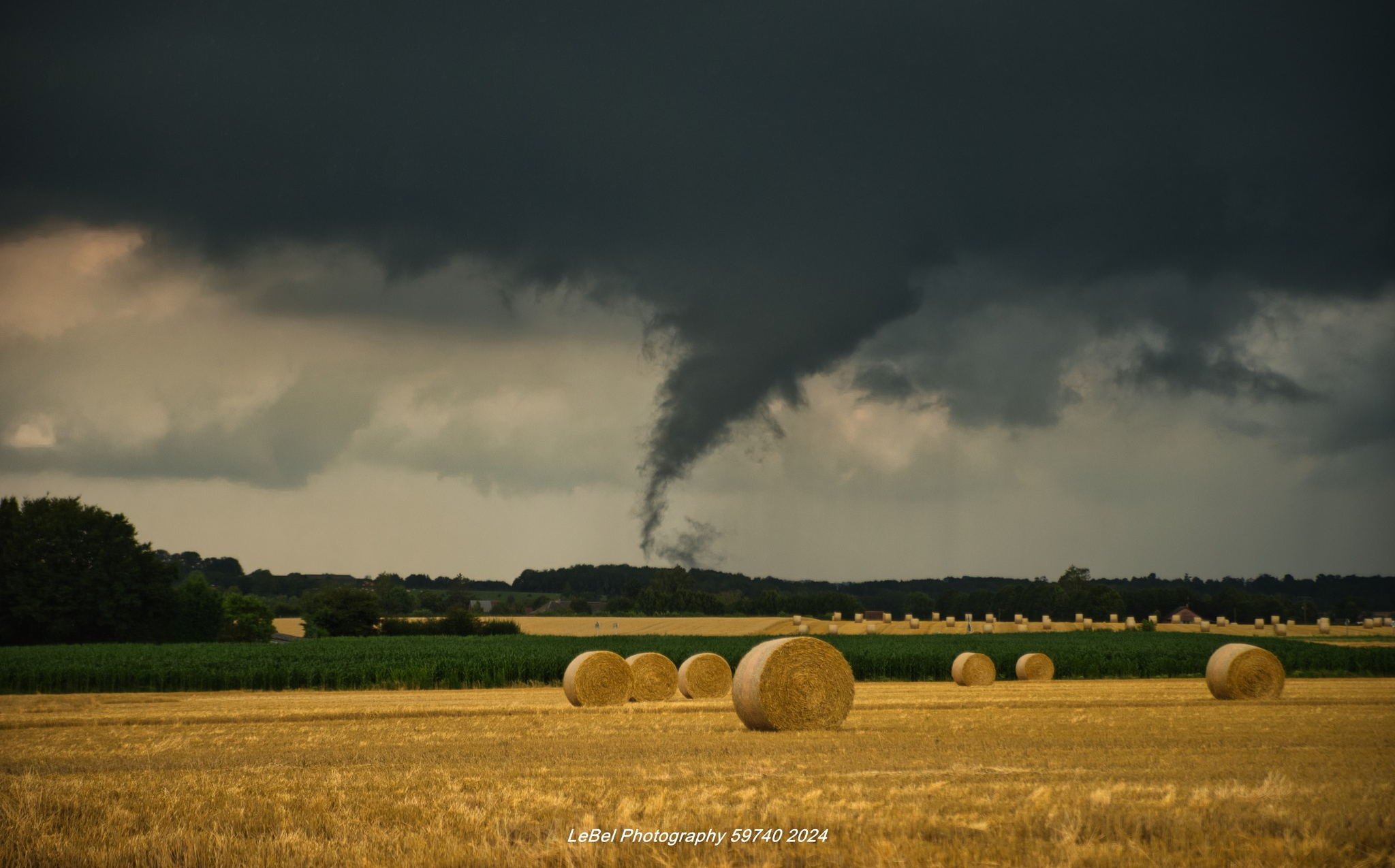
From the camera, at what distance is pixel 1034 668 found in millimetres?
37031

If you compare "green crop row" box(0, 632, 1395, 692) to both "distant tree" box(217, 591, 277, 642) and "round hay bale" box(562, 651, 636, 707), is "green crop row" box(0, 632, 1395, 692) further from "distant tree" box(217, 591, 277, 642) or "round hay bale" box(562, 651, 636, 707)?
"distant tree" box(217, 591, 277, 642)

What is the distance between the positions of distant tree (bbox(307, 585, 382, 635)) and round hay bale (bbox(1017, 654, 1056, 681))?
2056 inches

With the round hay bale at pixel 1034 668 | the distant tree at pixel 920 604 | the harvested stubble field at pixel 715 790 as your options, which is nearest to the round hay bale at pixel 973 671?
the round hay bale at pixel 1034 668

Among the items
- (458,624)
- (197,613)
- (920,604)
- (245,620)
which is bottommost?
(920,604)

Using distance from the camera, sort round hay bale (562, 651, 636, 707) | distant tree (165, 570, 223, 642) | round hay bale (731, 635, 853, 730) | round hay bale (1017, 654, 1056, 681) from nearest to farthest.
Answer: round hay bale (731, 635, 853, 730) → round hay bale (562, 651, 636, 707) → round hay bale (1017, 654, 1056, 681) → distant tree (165, 570, 223, 642)

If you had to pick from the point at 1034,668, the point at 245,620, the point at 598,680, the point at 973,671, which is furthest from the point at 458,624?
the point at 598,680

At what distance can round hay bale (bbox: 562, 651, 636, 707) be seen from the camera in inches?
1003

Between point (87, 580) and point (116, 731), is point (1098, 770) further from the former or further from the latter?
point (87, 580)

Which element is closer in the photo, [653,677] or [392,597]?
[653,677]

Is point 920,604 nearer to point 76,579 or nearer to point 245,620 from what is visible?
point 245,620

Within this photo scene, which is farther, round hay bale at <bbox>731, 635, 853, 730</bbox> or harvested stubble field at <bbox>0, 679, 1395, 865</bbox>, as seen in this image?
round hay bale at <bbox>731, 635, 853, 730</bbox>

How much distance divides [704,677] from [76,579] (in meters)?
48.8

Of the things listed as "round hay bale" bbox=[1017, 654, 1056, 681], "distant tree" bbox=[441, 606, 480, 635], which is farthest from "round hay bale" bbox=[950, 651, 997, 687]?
"distant tree" bbox=[441, 606, 480, 635]

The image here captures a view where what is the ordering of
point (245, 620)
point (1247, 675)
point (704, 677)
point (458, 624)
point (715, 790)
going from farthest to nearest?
point (245, 620) < point (458, 624) < point (704, 677) < point (1247, 675) < point (715, 790)
